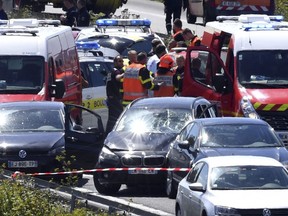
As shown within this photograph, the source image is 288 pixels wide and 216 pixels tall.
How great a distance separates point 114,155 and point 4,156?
6.10ft

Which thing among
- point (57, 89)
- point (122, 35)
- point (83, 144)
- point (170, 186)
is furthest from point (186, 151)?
point (122, 35)

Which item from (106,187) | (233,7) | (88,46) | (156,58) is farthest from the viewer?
(233,7)

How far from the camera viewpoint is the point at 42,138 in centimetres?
2148

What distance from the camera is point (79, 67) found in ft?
97.5

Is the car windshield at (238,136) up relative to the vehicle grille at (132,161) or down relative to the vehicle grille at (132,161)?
up

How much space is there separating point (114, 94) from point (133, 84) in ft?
5.04

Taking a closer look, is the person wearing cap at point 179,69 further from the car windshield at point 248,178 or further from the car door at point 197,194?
the car windshield at point 248,178

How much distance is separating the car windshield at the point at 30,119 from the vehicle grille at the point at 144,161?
2.12 m

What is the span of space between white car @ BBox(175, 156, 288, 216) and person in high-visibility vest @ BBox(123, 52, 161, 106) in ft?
28.9

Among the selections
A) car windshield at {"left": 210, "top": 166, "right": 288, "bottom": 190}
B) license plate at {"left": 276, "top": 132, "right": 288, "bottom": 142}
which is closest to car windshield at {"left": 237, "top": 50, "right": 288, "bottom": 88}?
license plate at {"left": 276, "top": 132, "right": 288, "bottom": 142}

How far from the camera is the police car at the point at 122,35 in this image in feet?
112

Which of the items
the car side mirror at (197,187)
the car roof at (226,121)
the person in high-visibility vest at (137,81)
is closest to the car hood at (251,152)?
the car roof at (226,121)

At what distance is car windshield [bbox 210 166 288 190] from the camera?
15750mm

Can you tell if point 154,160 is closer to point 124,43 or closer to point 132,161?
point 132,161
